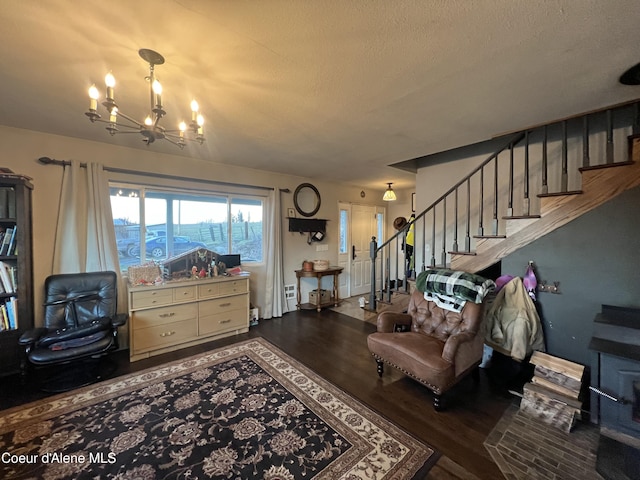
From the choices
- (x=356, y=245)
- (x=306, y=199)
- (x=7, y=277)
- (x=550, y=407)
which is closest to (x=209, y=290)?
(x=7, y=277)

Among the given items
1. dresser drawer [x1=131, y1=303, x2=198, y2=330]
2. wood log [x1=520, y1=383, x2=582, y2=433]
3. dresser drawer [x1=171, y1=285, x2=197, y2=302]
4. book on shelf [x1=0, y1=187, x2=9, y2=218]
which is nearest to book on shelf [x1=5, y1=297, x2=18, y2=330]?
book on shelf [x1=0, y1=187, x2=9, y2=218]

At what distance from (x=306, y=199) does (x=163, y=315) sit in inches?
121

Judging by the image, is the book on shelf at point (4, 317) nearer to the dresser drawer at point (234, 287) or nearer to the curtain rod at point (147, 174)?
the curtain rod at point (147, 174)

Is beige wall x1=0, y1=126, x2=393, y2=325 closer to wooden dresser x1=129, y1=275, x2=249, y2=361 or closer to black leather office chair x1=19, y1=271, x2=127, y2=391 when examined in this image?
black leather office chair x1=19, y1=271, x2=127, y2=391

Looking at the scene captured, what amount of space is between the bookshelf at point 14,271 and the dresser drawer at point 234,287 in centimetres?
187

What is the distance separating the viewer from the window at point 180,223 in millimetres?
3334

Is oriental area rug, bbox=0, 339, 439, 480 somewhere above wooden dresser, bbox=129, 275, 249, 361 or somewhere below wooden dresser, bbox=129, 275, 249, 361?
below

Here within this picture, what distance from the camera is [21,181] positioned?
247 centimetres

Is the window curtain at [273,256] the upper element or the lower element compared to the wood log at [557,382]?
upper

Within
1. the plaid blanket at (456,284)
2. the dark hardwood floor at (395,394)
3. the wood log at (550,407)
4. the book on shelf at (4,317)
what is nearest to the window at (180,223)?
the book on shelf at (4,317)

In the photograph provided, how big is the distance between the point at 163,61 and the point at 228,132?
3.72ft

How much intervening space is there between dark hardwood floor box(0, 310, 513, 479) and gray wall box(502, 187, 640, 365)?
863 mm

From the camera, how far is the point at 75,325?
107 inches

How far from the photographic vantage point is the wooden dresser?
2.95 m
